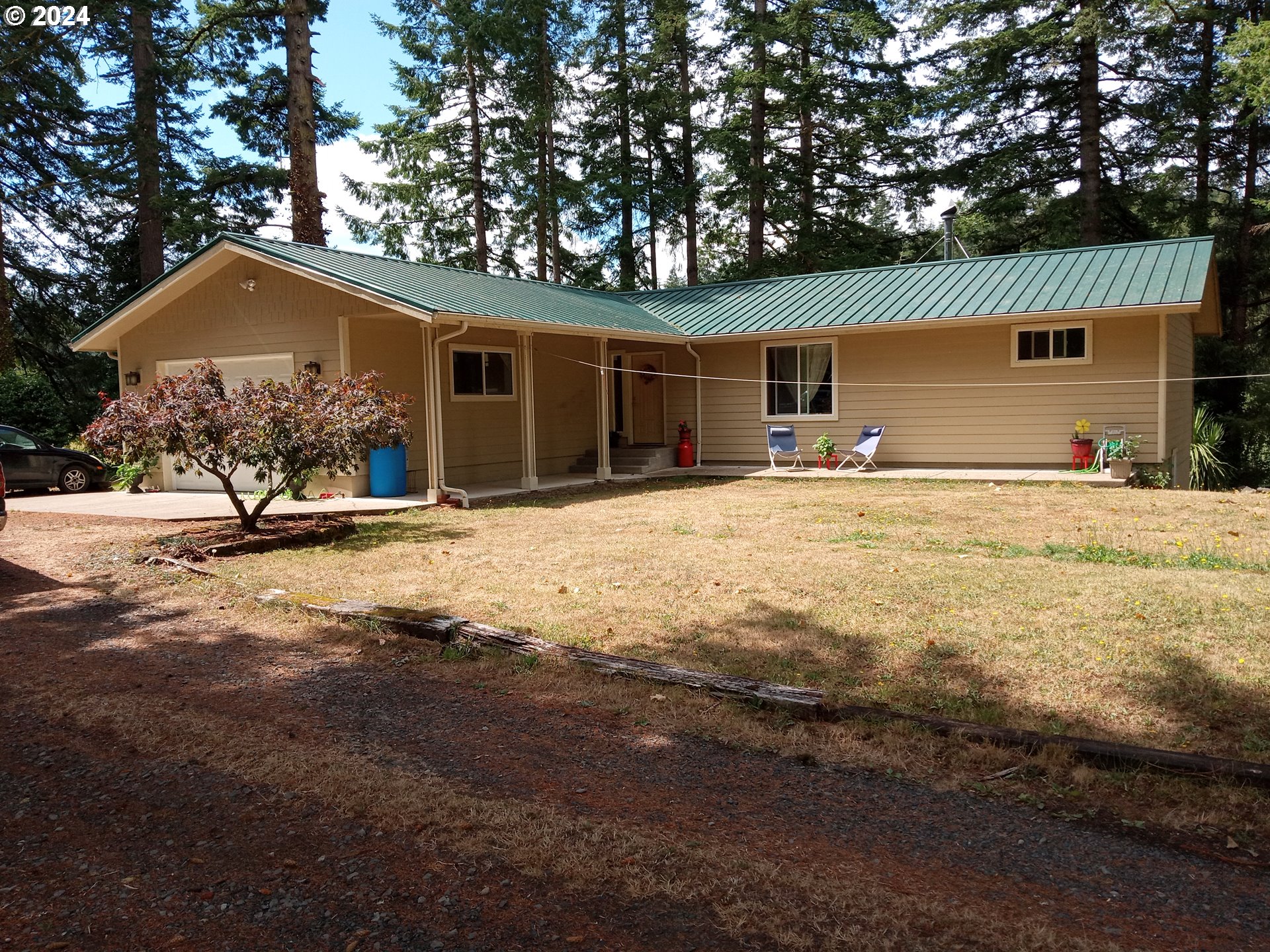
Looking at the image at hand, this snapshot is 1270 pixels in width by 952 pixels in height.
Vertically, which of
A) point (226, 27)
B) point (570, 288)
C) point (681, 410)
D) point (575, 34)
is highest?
point (575, 34)

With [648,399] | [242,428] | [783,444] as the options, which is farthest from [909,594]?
[648,399]

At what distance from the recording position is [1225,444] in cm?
2048

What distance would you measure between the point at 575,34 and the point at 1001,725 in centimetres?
2706

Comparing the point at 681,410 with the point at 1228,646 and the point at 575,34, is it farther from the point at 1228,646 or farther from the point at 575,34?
the point at 575,34

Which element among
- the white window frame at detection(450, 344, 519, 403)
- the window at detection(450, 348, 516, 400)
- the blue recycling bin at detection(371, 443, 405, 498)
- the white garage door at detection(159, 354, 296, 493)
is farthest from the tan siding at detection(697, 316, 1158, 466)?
the white garage door at detection(159, 354, 296, 493)

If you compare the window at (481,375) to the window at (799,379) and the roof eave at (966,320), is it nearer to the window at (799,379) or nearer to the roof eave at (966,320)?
the roof eave at (966,320)

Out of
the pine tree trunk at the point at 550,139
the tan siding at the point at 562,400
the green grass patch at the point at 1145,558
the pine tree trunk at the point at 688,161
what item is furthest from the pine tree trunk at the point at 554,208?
the green grass patch at the point at 1145,558

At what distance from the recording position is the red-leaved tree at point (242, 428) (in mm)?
8562

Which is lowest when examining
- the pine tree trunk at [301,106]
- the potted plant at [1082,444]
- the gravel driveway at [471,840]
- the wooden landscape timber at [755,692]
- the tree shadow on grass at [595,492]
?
the gravel driveway at [471,840]

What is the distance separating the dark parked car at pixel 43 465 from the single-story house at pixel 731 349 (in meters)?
1.37

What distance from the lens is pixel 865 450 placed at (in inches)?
598

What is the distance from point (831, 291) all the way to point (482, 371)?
6705 mm

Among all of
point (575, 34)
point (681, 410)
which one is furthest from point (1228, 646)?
point (575, 34)

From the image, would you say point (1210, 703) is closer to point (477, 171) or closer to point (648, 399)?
point (648, 399)
